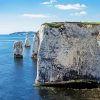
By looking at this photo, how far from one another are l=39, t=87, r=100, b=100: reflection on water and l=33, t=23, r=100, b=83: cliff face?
3257 mm

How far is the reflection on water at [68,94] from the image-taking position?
149ft

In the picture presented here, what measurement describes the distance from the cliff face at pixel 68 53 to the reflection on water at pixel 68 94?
3.26 metres

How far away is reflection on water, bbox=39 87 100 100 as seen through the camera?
4544 centimetres

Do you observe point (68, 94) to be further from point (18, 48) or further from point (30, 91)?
point (18, 48)

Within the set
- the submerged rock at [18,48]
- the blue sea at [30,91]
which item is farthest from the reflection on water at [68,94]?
the submerged rock at [18,48]

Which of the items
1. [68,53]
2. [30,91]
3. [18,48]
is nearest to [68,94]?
[30,91]

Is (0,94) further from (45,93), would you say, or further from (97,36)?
(97,36)

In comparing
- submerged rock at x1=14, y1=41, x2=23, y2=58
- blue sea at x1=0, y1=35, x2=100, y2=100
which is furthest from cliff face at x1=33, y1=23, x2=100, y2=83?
submerged rock at x1=14, y1=41, x2=23, y2=58

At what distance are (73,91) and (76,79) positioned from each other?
4307 millimetres

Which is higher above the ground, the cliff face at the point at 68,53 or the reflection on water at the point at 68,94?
the cliff face at the point at 68,53

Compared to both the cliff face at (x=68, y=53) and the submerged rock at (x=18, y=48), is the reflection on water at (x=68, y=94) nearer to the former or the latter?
the cliff face at (x=68, y=53)

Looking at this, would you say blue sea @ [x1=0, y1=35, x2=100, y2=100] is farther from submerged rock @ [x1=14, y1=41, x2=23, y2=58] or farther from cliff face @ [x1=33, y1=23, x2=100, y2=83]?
submerged rock @ [x1=14, y1=41, x2=23, y2=58]

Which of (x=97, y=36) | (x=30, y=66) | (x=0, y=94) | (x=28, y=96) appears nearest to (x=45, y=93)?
(x=28, y=96)

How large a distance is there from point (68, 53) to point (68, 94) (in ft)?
27.4
